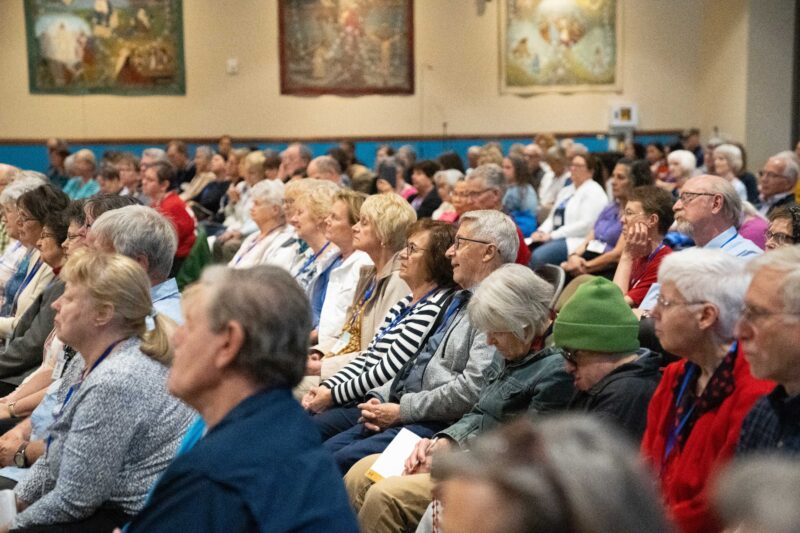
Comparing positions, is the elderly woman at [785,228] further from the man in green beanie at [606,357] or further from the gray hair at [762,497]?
the gray hair at [762,497]

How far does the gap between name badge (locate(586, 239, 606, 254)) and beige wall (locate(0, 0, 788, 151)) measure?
340 inches

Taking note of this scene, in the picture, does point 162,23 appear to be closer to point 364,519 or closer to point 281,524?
point 364,519

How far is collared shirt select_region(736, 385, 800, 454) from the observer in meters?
2.35

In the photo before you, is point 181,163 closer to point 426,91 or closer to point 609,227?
point 426,91

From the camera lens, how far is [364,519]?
3355mm

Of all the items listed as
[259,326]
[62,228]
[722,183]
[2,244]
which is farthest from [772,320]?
[2,244]

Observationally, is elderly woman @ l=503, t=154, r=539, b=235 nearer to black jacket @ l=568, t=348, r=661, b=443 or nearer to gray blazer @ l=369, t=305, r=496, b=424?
gray blazer @ l=369, t=305, r=496, b=424

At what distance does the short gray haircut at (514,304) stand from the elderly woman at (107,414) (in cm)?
100

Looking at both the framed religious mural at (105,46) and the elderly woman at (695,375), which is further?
the framed religious mural at (105,46)

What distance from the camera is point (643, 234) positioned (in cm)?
503

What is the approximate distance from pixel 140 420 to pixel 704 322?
1469 mm

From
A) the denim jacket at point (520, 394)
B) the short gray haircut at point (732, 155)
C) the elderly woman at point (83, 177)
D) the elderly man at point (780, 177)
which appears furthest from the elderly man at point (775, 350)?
the elderly woman at point (83, 177)

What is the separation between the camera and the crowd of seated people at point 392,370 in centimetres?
153

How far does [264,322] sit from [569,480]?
2.95 feet
